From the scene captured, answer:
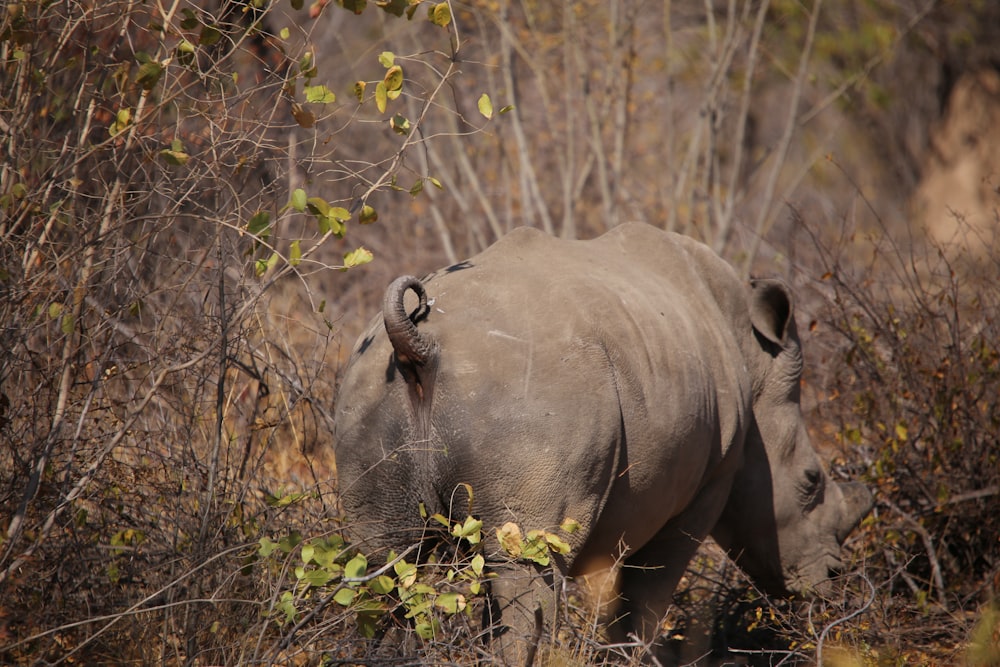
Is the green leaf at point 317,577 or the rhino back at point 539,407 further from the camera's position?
the rhino back at point 539,407

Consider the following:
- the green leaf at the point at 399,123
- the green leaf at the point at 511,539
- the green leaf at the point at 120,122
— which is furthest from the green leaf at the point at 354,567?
the green leaf at the point at 120,122

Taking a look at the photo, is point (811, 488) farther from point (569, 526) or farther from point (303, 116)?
point (303, 116)

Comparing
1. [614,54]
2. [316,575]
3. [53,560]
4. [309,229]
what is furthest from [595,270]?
[309,229]

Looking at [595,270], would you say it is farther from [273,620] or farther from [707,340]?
[273,620]

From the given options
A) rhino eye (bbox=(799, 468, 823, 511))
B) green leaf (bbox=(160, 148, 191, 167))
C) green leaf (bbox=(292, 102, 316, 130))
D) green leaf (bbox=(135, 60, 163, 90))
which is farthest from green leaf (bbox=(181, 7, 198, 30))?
rhino eye (bbox=(799, 468, 823, 511))

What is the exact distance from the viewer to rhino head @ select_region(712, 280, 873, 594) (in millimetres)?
5066

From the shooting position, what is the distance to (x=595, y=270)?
14.5 feet

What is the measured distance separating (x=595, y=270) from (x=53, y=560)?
84.7 inches

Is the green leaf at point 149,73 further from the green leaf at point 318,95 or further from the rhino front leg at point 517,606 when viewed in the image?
the rhino front leg at point 517,606

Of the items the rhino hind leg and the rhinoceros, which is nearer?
the rhinoceros

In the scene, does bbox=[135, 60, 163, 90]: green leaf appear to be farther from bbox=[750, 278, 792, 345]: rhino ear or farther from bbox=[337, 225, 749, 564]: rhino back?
bbox=[750, 278, 792, 345]: rhino ear

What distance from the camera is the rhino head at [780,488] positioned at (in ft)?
16.6

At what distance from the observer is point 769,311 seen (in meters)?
5.09

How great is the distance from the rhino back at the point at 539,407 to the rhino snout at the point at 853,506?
119 centimetres
